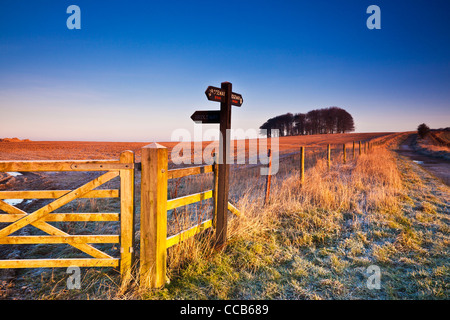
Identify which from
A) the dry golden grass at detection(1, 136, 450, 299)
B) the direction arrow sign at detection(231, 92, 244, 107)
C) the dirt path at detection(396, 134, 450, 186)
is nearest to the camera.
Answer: the dry golden grass at detection(1, 136, 450, 299)

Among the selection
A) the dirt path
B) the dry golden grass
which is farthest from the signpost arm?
the dirt path

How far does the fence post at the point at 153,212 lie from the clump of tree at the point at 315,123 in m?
96.2

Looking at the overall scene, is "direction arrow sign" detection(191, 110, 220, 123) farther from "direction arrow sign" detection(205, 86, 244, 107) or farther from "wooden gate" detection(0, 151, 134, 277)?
"wooden gate" detection(0, 151, 134, 277)

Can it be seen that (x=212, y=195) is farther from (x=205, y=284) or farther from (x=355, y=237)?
(x=355, y=237)

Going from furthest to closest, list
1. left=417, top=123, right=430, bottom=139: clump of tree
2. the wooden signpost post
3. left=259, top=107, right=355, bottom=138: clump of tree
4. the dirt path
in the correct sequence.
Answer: left=259, top=107, right=355, bottom=138: clump of tree, left=417, top=123, right=430, bottom=139: clump of tree, the dirt path, the wooden signpost post

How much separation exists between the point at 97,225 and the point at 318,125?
10241 centimetres

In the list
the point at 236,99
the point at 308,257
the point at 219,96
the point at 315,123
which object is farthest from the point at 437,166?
the point at 315,123

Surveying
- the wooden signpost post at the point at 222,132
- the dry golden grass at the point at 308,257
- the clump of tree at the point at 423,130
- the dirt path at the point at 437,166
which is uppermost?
the clump of tree at the point at 423,130

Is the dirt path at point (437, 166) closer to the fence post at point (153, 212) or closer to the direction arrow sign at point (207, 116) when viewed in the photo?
the direction arrow sign at point (207, 116)

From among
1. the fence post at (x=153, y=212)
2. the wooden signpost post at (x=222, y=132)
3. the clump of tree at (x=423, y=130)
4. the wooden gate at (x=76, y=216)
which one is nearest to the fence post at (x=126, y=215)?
the wooden gate at (x=76, y=216)

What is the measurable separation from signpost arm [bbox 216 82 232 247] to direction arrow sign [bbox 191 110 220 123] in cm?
9

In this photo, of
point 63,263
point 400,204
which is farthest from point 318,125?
point 63,263

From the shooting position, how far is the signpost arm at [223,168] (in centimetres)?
405

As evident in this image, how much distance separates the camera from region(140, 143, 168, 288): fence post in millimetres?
3195
